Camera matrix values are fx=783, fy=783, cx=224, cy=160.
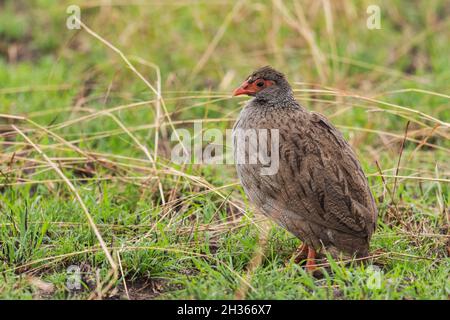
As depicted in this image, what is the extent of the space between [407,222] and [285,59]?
3445mm

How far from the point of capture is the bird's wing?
4.32 metres

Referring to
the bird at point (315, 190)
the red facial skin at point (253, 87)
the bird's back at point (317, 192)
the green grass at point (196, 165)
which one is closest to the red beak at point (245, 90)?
the red facial skin at point (253, 87)

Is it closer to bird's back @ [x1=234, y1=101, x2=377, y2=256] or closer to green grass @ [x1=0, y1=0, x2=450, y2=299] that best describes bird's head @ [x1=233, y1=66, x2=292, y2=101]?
bird's back @ [x1=234, y1=101, x2=377, y2=256]

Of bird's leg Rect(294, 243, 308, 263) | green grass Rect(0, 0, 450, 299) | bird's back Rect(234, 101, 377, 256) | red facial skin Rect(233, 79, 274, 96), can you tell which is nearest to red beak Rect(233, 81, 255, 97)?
red facial skin Rect(233, 79, 274, 96)

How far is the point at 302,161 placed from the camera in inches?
174

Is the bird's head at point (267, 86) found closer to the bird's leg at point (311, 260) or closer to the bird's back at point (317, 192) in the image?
the bird's back at point (317, 192)

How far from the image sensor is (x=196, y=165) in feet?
19.0

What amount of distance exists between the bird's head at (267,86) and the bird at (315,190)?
290 millimetres

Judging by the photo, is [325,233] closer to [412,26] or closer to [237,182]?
[237,182]

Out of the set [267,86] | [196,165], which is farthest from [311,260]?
[196,165]

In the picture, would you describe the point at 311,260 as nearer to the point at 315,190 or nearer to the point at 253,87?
the point at 315,190

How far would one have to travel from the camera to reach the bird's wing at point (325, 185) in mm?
4324
